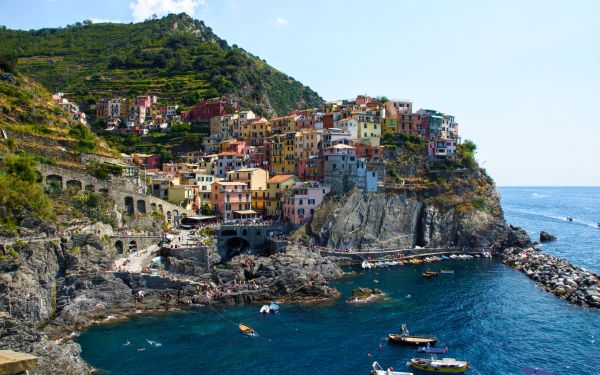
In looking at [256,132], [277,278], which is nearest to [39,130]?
[256,132]

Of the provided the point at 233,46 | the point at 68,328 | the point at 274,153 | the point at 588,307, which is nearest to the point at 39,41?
the point at 233,46

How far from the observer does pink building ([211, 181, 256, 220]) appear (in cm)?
8225

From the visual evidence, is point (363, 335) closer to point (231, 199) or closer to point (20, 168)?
point (231, 199)

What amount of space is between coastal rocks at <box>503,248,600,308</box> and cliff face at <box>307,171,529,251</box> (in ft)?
21.1

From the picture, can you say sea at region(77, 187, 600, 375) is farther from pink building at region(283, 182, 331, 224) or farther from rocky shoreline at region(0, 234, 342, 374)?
pink building at region(283, 182, 331, 224)

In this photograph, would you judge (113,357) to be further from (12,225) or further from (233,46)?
(233,46)

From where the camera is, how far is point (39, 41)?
6786 inches

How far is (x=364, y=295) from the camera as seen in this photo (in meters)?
60.4

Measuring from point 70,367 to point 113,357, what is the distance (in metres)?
6.02

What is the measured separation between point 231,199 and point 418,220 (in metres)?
32.6

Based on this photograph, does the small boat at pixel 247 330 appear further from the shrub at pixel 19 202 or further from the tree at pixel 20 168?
the tree at pixel 20 168

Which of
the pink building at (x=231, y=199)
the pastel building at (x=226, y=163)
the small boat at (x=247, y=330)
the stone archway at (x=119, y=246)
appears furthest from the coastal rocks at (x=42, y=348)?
the pastel building at (x=226, y=163)

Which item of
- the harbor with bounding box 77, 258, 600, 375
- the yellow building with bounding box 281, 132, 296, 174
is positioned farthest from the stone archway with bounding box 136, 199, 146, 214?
the yellow building with bounding box 281, 132, 296, 174

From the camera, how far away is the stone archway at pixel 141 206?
7275 centimetres
